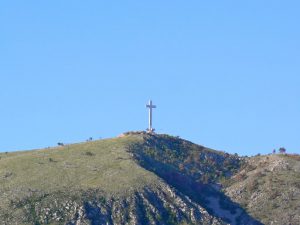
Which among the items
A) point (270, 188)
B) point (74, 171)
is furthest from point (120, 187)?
point (270, 188)

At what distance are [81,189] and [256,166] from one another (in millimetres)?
33261

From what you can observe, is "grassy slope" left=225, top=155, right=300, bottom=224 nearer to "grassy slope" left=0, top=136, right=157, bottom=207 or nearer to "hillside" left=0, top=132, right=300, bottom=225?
"hillside" left=0, top=132, right=300, bottom=225

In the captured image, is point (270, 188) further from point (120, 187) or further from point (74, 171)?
point (74, 171)

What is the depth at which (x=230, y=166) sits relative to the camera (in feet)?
654

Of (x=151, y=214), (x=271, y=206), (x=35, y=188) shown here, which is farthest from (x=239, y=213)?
(x=35, y=188)

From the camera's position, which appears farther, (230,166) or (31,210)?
(230,166)

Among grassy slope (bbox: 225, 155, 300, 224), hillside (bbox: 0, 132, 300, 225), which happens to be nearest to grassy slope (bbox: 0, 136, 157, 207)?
hillside (bbox: 0, 132, 300, 225)

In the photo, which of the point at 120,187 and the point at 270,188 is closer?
the point at 120,187

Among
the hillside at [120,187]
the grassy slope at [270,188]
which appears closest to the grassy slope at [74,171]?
the hillside at [120,187]

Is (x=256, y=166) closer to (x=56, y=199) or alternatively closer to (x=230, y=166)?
(x=230, y=166)

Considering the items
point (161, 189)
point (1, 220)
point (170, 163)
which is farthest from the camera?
point (170, 163)

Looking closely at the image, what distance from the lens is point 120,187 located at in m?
175

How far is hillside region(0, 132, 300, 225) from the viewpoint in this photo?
169m

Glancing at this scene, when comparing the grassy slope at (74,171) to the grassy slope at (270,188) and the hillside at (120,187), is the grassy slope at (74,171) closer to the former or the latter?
the hillside at (120,187)
